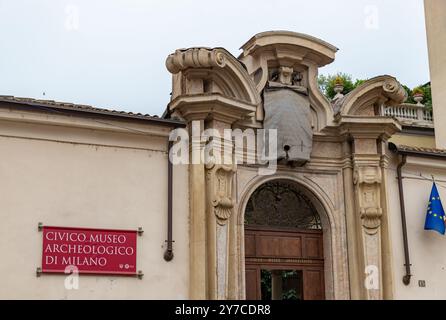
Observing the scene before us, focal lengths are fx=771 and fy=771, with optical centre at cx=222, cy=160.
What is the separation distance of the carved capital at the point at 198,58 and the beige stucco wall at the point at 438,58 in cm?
1016

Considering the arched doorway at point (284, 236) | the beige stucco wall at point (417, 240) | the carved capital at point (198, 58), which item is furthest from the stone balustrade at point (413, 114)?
the carved capital at point (198, 58)

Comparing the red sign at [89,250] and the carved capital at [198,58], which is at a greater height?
the carved capital at [198,58]

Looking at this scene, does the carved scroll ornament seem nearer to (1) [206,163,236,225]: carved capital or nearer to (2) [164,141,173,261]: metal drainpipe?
(1) [206,163,236,225]: carved capital

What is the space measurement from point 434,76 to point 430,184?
7286 mm

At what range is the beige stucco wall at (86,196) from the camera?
12.6 meters

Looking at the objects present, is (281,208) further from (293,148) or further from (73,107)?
(73,107)

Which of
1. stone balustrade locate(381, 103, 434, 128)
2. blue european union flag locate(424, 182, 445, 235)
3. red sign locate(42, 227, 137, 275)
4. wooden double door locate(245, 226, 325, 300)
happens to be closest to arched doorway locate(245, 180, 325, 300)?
wooden double door locate(245, 226, 325, 300)

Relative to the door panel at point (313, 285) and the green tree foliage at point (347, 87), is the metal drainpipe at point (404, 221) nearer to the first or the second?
the door panel at point (313, 285)

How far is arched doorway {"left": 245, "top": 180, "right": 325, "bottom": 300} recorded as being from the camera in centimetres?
1488

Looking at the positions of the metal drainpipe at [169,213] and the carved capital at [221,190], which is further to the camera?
the carved capital at [221,190]

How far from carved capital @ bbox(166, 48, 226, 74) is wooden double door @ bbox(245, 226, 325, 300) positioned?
324cm
